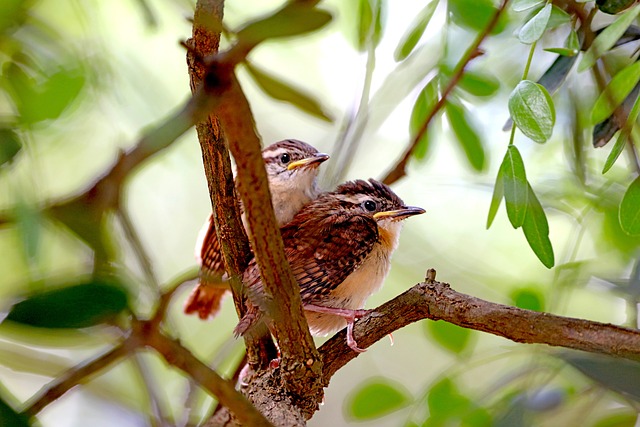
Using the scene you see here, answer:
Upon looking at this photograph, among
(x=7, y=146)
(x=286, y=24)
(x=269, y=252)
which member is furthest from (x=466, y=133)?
(x=7, y=146)

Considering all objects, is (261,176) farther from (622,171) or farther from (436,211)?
(436,211)

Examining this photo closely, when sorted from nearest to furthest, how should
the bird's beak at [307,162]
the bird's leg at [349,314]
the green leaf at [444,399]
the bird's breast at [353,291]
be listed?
the green leaf at [444,399]
the bird's leg at [349,314]
the bird's breast at [353,291]
the bird's beak at [307,162]

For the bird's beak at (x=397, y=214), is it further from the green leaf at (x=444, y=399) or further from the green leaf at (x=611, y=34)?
the green leaf at (x=611, y=34)

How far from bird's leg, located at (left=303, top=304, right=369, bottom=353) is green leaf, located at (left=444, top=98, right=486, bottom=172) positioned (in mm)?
546

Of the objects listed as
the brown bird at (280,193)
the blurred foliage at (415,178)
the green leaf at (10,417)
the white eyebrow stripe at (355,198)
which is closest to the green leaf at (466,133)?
the blurred foliage at (415,178)

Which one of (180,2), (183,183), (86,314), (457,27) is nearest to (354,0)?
(457,27)

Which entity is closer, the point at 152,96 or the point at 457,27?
the point at 152,96

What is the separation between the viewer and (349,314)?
1.95m

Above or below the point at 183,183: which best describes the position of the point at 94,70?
below

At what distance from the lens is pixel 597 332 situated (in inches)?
51.4

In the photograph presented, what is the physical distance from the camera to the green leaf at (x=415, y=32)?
1.77m

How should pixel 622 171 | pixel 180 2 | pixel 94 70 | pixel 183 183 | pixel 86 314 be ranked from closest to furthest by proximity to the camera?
pixel 86 314 < pixel 94 70 < pixel 180 2 < pixel 622 171 < pixel 183 183

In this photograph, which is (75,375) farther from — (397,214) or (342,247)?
(397,214)

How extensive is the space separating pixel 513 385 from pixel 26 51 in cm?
113
